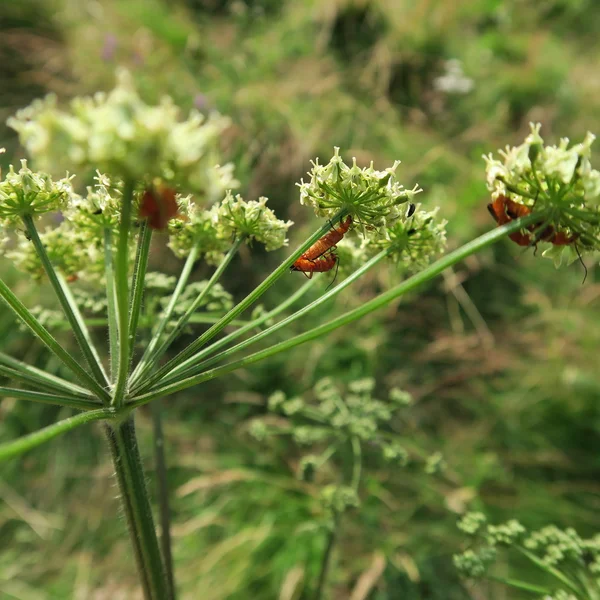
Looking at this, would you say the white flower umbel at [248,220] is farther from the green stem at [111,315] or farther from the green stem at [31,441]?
the green stem at [31,441]

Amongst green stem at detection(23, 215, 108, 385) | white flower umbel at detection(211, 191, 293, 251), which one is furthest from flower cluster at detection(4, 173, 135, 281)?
white flower umbel at detection(211, 191, 293, 251)

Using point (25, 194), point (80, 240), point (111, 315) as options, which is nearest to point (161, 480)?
point (111, 315)

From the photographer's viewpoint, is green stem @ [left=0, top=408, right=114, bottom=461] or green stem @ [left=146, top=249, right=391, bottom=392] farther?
green stem @ [left=146, top=249, right=391, bottom=392]

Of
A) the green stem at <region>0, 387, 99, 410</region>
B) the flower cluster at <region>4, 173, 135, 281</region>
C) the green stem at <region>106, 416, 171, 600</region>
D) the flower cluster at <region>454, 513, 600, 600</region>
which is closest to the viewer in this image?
the green stem at <region>0, 387, 99, 410</region>

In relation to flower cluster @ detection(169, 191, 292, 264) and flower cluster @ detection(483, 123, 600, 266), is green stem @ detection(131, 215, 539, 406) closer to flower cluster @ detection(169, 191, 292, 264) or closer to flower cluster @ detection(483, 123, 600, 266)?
flower cluster @ detection(483, 123, 600, 266)

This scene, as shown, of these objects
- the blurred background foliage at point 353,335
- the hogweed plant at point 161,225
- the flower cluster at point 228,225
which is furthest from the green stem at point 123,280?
the blurred background foliage at point 353,335

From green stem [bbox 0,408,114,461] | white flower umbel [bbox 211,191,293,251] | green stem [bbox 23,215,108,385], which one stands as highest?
white flower umbel [bbox 211,191,293,251]

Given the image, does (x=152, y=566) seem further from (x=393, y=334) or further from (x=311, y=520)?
(x=393, y=334)
